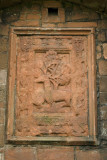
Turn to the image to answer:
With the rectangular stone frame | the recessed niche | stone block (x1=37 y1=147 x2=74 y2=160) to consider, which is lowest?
stone block (x1=37 y1=147 x2=74 y2=160)

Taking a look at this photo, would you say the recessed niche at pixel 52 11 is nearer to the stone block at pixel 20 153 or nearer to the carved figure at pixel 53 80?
the carved figure at pixel 53 80

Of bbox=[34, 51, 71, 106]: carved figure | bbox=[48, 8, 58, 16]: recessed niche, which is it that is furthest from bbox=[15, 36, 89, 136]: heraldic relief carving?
bbox=[48, 8, 58, 16]: recessed niche

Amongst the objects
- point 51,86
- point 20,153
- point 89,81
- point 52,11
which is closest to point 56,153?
point 20,153

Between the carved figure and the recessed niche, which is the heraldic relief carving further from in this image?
the recessed niche

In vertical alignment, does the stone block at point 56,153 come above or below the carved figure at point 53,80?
below

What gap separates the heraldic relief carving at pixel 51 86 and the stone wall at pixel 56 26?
0.18 metres

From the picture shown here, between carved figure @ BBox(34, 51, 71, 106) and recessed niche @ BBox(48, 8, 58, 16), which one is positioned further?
recessed niche @ BBox(48, 8, 58, 16)

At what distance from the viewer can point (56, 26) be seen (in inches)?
160

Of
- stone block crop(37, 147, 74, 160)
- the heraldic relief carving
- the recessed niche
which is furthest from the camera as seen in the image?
the recessed niche

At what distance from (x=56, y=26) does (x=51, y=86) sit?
0.89 m

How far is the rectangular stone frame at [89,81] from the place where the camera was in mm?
3615

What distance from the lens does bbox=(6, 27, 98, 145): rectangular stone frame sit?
11.9 feet

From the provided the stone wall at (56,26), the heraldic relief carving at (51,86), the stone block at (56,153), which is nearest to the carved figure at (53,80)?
the heraldic relief carving at (51,86)

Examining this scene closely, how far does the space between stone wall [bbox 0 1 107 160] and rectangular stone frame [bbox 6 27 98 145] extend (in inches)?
2.8
